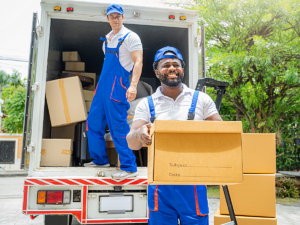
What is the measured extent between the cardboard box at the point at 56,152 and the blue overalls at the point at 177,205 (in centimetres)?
172

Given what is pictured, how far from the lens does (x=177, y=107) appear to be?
6.10ft

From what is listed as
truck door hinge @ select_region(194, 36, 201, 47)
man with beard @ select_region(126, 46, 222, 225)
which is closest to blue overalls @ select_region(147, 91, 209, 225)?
man with beard @ select_region(126, 46, 222, 225)

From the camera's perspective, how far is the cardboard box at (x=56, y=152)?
3.07 metres

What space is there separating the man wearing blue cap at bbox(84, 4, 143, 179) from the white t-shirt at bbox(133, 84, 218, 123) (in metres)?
0.95

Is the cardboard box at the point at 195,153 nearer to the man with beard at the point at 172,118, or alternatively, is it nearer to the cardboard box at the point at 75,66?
the man with beard at the point at 172,118

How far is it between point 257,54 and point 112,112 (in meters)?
6.25

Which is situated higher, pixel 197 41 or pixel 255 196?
pixel 197 41

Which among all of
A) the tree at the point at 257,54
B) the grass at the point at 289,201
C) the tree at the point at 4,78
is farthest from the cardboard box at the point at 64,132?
the tree at the point at 4,78

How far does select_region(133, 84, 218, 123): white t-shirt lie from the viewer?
1.82 m

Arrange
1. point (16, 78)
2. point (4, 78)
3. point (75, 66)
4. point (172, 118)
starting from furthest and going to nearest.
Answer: point (4, 78), point (16, 78), point (75, 66), point (172, 118)

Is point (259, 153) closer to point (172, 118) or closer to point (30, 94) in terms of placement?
point (172, 118)

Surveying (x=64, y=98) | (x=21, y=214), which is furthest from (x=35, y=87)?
(x=21, y=214)

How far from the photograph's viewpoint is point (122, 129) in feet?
9.62

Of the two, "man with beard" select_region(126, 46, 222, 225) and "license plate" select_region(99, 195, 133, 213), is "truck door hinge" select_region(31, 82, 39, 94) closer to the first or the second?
"license plate" select_region(99, 195, 133, 213)
